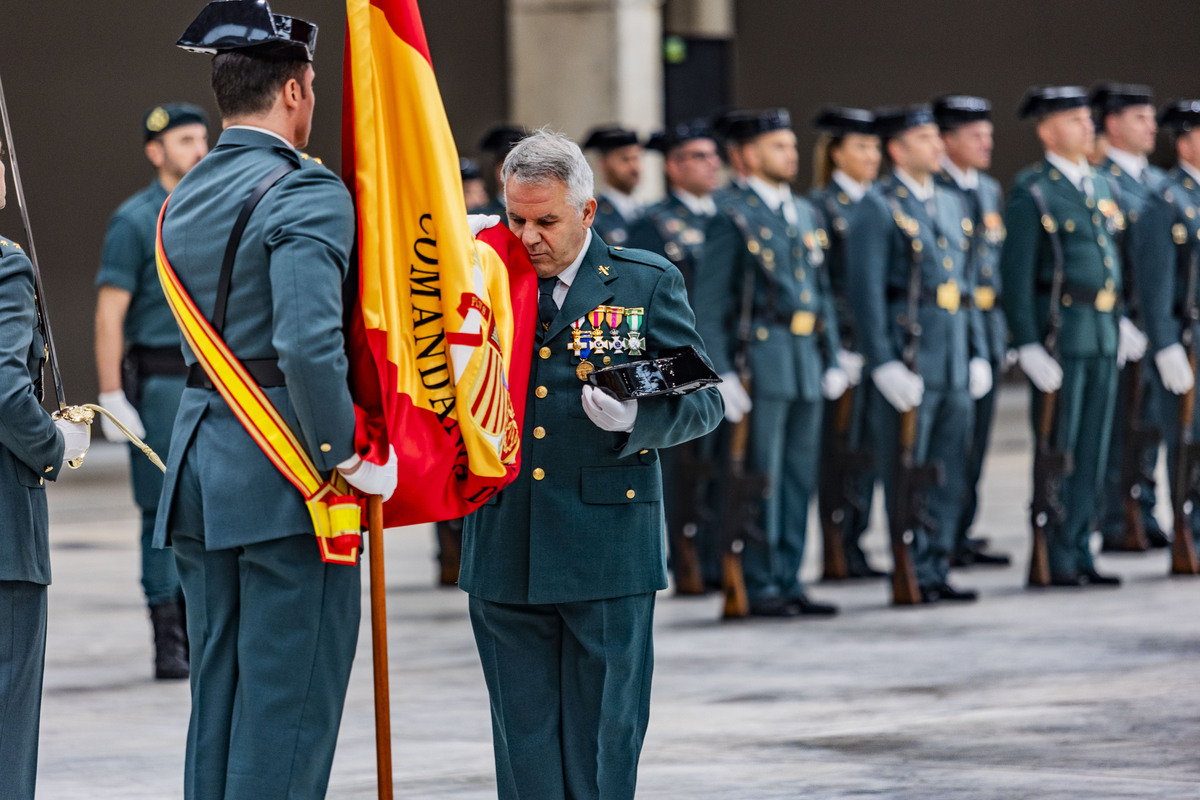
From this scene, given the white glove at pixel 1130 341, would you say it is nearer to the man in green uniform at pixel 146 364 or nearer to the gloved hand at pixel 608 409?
the man in green uniform at pixel 146 364

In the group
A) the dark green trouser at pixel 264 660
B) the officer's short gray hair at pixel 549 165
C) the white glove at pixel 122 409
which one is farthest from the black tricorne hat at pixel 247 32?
the white glove at pixel 122 409

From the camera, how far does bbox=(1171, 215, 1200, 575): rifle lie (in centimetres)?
820

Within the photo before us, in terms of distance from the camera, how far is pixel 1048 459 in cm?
787

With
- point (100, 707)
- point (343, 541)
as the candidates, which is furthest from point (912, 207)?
point (343, 541)

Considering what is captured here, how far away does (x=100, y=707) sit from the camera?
19.3 feet

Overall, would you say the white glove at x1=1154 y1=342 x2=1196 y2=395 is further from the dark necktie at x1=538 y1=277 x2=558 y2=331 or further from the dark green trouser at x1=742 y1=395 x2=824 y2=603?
the dark necktie at x1=538 y1=277 x2=558 y2=331

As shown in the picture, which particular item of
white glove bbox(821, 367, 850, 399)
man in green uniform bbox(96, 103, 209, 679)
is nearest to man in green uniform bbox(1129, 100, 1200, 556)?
white glove bbox(821, 367, 850, 399)

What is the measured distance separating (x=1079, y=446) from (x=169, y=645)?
3947mm

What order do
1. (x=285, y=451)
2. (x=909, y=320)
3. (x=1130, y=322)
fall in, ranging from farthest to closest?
1. (x=1130, y=322)
2. (x=909, y=320)
3. (x=285, y=451)

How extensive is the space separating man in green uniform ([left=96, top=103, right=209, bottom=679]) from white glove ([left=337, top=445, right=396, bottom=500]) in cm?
291

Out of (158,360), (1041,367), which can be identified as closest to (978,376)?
(1041,367)

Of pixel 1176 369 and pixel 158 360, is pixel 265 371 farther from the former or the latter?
pixel 1176 369

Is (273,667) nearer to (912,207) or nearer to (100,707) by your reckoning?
(100,707)

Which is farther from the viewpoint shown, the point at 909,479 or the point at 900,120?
the point at 900,120
